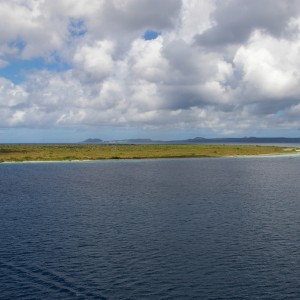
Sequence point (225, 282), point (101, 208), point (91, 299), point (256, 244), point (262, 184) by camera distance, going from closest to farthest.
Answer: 1. point (91, 299)
2. point (225, 282)
3. point (256, 244)
4. point (101, 208)
5. point (262, 184)

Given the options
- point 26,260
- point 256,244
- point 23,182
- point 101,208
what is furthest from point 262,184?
point 26,260

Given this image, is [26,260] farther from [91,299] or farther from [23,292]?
[91,299]

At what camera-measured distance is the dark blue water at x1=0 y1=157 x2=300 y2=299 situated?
3584cm

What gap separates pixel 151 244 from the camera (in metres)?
48.5

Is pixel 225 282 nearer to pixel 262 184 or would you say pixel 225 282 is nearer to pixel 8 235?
pixel 8 235

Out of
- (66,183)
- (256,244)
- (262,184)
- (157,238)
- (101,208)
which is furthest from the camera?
(66,183)

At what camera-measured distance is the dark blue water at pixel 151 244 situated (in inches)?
1411

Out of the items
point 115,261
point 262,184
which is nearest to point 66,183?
point 262,184

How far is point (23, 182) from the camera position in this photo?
112 m

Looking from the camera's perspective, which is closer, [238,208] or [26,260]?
[26,260]

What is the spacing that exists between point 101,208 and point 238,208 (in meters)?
24.6

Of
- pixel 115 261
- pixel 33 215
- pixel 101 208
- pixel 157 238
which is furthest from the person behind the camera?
pixel 101 208

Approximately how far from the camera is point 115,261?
1677 inches

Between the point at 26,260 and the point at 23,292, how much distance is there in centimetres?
832
